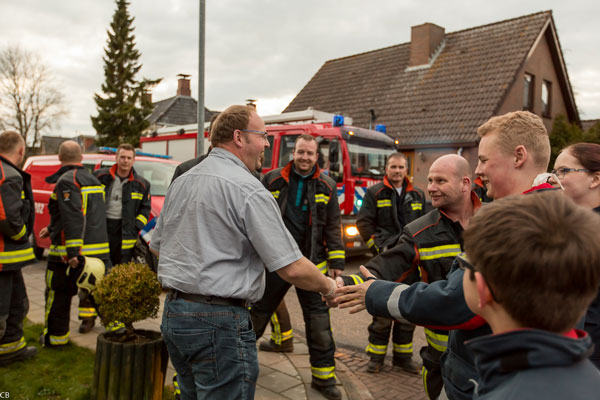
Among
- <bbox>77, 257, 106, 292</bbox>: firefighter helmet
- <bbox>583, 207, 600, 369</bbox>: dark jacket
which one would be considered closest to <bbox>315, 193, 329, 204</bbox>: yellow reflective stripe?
<bbox>77, 257, 106, 292</bbox>: firefighter helmet

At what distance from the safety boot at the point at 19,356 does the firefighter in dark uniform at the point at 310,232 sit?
217 cm

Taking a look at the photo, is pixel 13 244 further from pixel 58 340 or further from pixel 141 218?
pixel 141 218

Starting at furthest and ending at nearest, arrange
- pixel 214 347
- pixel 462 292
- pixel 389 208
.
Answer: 1. pixel 389 208
2. pixel 214 347
3. pixel 462 292

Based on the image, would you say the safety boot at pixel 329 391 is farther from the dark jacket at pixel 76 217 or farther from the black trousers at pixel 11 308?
the black trousers at pixel 11 308

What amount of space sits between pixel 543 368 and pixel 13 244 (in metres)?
4.50

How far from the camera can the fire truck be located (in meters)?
9.97

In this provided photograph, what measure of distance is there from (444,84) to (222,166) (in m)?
19.6

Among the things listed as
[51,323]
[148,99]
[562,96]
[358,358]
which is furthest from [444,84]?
[148,99]

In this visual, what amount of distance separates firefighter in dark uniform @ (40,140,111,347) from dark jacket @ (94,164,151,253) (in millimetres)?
670

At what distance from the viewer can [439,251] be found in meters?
2.70

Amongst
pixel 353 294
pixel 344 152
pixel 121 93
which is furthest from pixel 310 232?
pixel 121 93

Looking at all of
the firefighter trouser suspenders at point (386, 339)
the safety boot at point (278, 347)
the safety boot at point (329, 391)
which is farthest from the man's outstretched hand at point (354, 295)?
the safety boot at point (278, 347)

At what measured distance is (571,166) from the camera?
3012 millimetres

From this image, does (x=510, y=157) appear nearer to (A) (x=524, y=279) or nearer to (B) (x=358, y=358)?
(A) (x=524, y=279)
